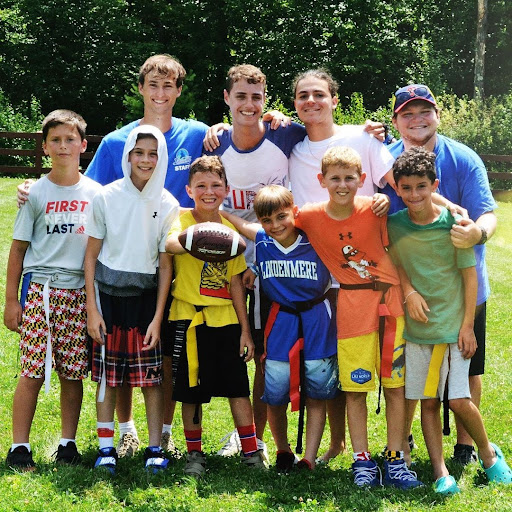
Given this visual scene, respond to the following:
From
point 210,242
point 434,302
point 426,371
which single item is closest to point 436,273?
point 434,302

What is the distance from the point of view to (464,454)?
472 centimetres

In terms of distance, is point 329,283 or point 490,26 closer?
point 329,283

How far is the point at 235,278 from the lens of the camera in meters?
4.50

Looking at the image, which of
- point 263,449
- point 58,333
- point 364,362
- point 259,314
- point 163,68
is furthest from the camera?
point 163,68

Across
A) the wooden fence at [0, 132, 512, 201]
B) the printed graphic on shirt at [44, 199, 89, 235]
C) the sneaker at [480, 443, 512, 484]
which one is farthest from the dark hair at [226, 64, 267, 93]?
the wooden fence at [0, 132, 512, 201]

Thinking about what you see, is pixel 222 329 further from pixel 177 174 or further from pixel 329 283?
pixel 177 174

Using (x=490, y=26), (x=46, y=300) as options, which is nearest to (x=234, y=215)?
(x=46, y=300)

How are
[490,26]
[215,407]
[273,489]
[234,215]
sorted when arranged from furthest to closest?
[490,26] → [215,407] → [234,215] → [273,489]

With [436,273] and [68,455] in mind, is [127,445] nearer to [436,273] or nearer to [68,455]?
[68,455]

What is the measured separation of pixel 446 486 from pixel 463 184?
1754 mm

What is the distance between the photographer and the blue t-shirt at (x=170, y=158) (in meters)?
4.83

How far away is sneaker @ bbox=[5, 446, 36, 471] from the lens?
4.32 meters

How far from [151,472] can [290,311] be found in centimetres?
124

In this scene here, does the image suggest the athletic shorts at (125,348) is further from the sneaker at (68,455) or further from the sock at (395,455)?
the sock at (395,455)
